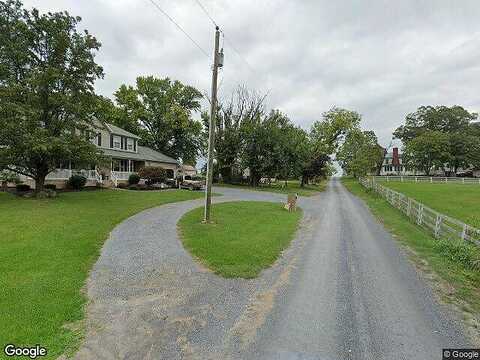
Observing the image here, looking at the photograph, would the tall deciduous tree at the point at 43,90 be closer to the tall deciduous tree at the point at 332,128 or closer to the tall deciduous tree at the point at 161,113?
the tall deciduous tree at the point at 161,113

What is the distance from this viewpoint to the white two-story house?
25047 mm

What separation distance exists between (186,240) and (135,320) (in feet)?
17.1

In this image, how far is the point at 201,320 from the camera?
4.88 m

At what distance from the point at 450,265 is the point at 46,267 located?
34.6ft

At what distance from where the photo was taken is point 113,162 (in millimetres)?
24672

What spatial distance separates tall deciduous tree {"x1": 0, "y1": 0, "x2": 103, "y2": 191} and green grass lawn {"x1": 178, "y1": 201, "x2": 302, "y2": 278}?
9356 millimetres

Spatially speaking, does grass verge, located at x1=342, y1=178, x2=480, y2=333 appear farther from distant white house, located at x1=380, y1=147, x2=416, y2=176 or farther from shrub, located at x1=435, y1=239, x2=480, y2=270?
distant white house, located at x1=380, y1=147, x2=416, y2=176

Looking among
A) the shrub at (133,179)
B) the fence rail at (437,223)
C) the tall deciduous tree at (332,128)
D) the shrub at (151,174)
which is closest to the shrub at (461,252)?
the fence rail at (437,223)

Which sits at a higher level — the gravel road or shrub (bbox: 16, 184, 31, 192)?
shrub (bbox: 16, 184, 31, 192)

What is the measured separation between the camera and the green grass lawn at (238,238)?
7738 mm

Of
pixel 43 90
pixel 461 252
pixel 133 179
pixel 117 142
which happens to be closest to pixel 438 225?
pixel 461 252

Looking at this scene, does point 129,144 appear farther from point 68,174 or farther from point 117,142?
point 68,174

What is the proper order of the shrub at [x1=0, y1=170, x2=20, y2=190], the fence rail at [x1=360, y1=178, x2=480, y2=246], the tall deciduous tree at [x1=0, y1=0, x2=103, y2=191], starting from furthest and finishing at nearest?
1. the shrub at [x1=0, y1=170, x2=20, y2=190]
2. the tall deciduous tree at [x1=0, y1=0, x2=103, y2=191]
3. the fence rail at [x1=360, y1=178, x2=480, y2=246]

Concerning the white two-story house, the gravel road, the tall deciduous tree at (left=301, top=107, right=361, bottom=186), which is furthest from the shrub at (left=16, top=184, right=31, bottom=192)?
the tall deciduous tree at (left=301, top=107, right=361, bottom=186)
